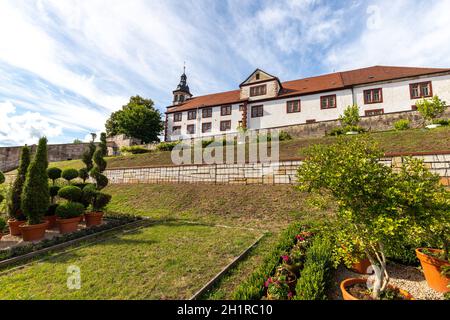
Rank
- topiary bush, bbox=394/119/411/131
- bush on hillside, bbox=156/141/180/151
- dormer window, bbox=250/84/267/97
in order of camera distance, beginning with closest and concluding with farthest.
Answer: topiary bush, bbox=394/119/411/131 < bush on hillside, bbox=156/141/180/151 < dormer window, bbox=250/84/267/97

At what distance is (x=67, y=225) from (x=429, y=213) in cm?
1030

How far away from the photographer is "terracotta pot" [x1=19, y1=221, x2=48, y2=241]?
694cm

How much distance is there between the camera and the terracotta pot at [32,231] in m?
6.94

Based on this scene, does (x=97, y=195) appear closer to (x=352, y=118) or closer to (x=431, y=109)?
(x=352, y=118)

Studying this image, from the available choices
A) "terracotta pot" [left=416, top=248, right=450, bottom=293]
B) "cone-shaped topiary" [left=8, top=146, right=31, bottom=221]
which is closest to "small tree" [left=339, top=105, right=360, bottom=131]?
"terracotta pot" [left=416, top=248, right=450, bottom=293]

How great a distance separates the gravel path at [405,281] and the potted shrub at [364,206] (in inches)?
25.6

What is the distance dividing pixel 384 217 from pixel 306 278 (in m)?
1.71

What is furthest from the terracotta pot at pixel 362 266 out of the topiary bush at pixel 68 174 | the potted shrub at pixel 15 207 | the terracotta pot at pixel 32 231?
the topiary bush at pixel 68 174

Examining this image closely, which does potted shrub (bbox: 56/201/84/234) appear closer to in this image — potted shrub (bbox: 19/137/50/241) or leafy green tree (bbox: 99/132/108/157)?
potted shrub (bbox: 19/137/50/241)

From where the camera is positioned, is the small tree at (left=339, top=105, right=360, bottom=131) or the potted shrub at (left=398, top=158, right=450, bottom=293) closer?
the potted shrub at (left=398, top=158, right=450, bottom=293)

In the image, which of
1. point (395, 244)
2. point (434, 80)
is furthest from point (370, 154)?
point (434, 80)

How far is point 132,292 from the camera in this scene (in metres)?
3.84

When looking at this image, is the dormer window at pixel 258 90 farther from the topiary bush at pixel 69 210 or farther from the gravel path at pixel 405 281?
the gravel path at pixel 405 281

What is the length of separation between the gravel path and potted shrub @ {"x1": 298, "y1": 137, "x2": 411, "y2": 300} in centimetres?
65
